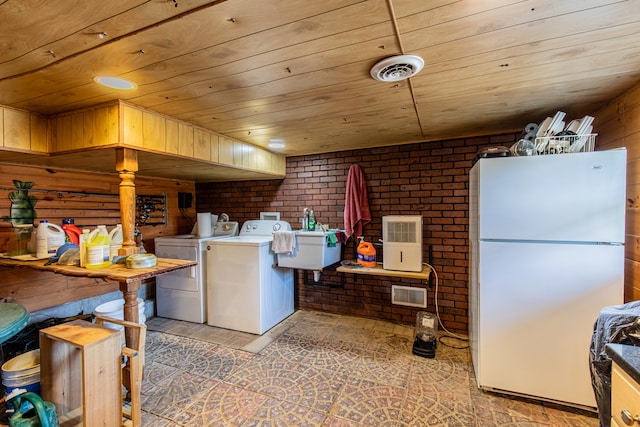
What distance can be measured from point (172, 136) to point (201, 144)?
29 cm

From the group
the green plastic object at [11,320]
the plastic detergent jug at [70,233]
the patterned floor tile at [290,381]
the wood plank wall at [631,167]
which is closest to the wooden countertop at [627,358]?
the wood plank wall at [631,167]

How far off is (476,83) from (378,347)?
7.37 ft

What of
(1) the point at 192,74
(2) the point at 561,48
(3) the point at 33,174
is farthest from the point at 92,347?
(2) the point at 561,48

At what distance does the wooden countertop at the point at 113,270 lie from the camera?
163cm

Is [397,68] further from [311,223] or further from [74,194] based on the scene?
[74,194]

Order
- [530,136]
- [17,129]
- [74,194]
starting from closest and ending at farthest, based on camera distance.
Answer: [17,129]
[530,136]
[74,194]

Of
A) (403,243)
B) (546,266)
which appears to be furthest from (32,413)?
(546,266)

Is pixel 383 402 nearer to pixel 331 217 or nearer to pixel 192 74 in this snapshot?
pixel 331 217

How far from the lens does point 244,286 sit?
9.57ft

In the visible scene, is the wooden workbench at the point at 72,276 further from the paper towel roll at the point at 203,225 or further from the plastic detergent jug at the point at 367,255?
the plastic detergent jug at the point at 367,255

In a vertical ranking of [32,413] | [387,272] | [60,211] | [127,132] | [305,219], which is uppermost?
[127,132]

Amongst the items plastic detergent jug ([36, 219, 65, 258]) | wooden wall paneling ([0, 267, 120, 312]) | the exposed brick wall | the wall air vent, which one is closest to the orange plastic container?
the exposed brick wall

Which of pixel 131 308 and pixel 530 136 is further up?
pixel 530 136

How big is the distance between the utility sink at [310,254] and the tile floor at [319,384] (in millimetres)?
713
